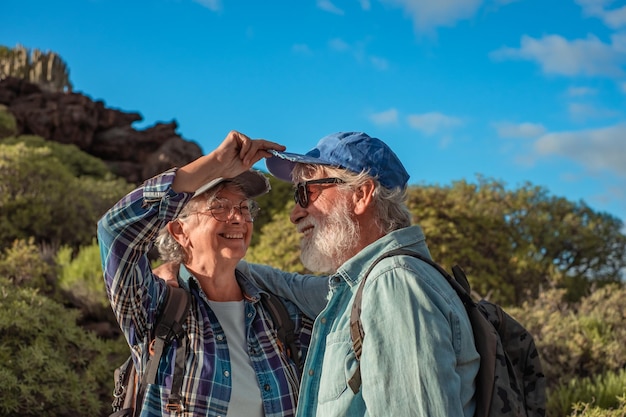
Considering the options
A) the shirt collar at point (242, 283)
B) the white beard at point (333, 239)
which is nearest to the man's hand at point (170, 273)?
the shirt collar at point (242, 283)

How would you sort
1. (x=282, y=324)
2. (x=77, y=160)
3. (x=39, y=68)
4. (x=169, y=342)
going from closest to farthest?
(x=169, y=342) → (x=282, y=324) → (x=77, y=160) → (x=39, y=68)

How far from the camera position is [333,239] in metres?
2.83

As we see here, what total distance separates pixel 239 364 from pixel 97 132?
91.2ft

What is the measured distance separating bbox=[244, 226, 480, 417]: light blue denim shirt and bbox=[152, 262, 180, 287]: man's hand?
1.16 metres

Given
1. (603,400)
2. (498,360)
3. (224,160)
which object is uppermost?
(224,160)

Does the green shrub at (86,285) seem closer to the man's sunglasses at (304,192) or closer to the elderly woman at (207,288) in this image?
the elderly woman at (207,288)

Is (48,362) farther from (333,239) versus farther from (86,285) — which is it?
(333,239)

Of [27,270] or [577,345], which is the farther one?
[27,270]

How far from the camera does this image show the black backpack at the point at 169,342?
3.12 metres

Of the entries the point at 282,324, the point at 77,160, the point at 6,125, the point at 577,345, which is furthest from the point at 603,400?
the point at 6,125

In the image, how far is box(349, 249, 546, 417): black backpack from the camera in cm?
233

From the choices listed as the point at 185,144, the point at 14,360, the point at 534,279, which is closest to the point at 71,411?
the point at 14,360

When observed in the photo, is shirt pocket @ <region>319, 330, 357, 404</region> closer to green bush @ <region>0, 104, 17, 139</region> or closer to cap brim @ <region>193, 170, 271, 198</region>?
cap brim @ <region>193, 170, 271, 198</region>

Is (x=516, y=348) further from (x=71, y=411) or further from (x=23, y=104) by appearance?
(x=23, y=104)
